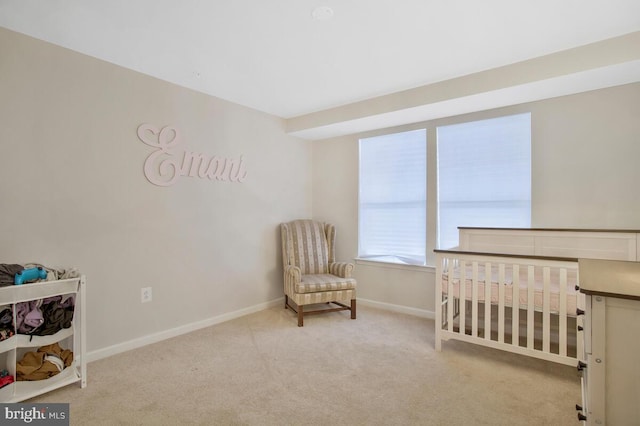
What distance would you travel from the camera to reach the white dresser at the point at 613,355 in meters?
1.06

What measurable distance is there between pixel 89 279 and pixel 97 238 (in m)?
0.30

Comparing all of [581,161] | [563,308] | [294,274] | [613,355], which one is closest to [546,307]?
[563,308]

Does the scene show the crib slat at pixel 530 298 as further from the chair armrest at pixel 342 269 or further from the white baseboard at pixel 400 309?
the chair armrest at pixel 342 269

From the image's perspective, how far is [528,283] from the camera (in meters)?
2.11

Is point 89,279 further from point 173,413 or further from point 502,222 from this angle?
point 502,222

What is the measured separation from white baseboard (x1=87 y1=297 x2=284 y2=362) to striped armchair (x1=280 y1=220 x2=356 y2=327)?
43cm

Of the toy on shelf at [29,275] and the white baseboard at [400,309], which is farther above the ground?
the toy on shelf at [29,275]

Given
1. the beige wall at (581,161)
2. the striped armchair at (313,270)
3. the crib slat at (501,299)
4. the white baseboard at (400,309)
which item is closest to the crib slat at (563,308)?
the crib slat at (501,299)

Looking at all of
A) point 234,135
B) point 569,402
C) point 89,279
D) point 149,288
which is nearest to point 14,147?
point 89,279

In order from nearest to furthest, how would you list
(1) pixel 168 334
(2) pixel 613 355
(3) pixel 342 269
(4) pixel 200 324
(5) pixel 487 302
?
(2) pixel 613 355 → (5) pixel 487 302 → (1) pixel 168 334 → (4) pixel 200 324 → (3) pixel 342 269

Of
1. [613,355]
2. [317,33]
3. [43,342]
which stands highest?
[317,33]

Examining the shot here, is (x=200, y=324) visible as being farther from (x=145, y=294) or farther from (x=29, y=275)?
(x=29, y=275)

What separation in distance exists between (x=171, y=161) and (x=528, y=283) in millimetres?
2908

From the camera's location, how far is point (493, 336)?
108 inches
